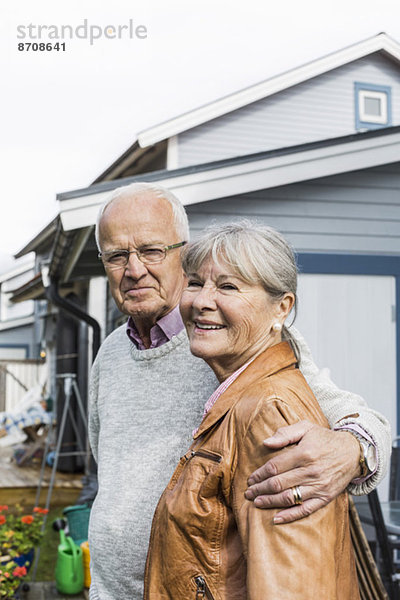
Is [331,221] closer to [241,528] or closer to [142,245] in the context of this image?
[142,245]

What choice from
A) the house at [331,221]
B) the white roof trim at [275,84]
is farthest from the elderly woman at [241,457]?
the white roof trim at [275,84]

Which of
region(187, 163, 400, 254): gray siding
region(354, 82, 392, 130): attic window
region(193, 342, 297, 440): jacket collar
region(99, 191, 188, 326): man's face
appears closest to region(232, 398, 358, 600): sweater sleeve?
region(193, 342, 297, 440): jacket collar

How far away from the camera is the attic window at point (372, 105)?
12359 mm

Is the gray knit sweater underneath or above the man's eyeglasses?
underneath

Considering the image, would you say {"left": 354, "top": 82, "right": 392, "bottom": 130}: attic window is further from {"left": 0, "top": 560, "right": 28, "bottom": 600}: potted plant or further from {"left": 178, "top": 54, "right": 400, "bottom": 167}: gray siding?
{"left": 0, "top": 560, "right": 28, "bottom": 600}: potted plant

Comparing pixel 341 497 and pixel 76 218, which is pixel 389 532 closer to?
pixel 341 497

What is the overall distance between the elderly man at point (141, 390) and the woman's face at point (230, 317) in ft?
0.75

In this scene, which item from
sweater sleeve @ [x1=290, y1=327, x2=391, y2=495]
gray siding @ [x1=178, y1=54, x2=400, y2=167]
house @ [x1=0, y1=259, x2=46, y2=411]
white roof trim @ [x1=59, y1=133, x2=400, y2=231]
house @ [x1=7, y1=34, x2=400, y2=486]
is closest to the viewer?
sweater sleeve @ [x1=290, y1=327, x2=391, y2=495]

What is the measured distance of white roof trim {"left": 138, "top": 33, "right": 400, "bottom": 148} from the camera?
10570mm

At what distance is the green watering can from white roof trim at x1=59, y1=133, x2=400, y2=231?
269cm

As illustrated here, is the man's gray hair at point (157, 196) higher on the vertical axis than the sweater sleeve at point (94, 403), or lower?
higher

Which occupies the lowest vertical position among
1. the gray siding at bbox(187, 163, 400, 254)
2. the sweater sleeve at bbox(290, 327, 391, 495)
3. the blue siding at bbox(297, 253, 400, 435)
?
the sweater sleeve at bbox(290, 327, 391, 495)

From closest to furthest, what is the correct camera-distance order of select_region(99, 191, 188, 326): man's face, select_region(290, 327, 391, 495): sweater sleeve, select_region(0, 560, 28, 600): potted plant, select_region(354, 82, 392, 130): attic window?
select_region(290, 327, 391, 495): sweater sleeve, select_region(99, 191, 188, 326): man's face, select_region(0, 560, 28, 600): potted plant, select_region(354, 82, 392, 130): attic window

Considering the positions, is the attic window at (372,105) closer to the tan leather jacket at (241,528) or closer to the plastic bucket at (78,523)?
the plastic bucket at (78,523)
